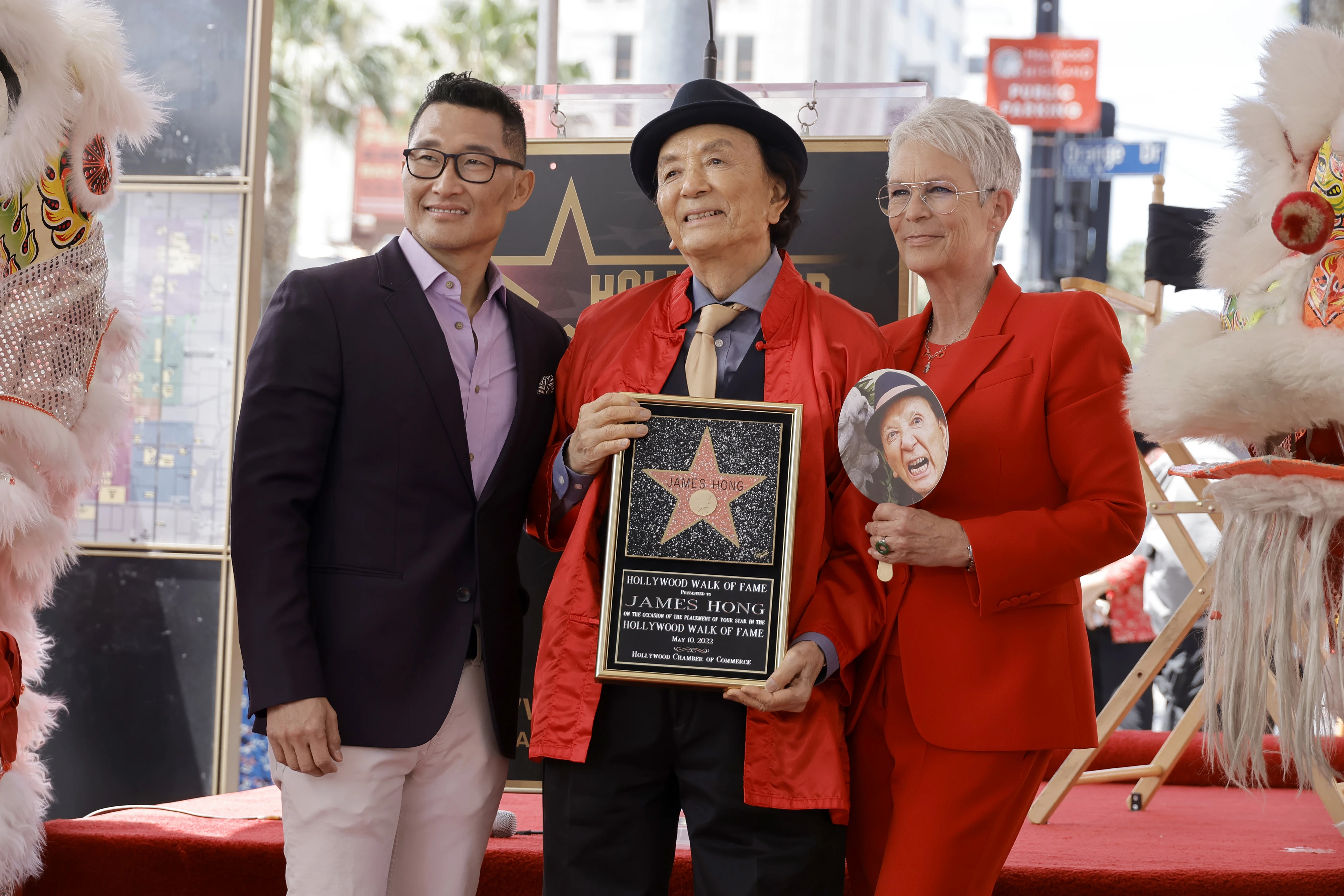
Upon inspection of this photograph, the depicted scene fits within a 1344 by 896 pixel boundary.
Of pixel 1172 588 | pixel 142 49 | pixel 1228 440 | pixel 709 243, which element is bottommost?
pixel 1172 588

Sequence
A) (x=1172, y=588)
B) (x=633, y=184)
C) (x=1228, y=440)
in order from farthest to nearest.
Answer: (x=1172, y=588), (x=633, y=184), (x=1228, y=440)

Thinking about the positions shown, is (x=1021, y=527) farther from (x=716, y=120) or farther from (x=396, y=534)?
(x=396, y=534)

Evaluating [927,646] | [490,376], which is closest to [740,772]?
[927,646]

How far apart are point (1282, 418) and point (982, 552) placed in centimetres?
57

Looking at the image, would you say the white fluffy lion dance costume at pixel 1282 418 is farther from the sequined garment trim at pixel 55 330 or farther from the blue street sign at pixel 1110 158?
the blue street sign at pixel 1110 158

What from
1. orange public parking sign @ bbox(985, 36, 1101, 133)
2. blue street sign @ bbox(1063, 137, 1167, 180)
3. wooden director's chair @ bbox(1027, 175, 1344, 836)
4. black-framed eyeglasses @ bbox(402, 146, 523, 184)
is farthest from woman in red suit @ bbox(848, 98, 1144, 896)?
blue street sign @ bbox(1063, 137, 1167, 180)

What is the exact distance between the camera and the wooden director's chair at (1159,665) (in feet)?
12.5

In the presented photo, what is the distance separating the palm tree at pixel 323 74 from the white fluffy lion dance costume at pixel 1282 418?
Answer: 1800cm

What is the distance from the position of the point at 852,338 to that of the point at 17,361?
6.42 ft

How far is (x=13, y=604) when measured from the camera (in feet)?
9.50

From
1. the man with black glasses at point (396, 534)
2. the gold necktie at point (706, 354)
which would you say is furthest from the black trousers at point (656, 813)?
the gold necktie at point (706, 354)

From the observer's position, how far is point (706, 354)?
227cm

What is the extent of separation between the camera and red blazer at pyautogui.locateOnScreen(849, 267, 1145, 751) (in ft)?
7.22

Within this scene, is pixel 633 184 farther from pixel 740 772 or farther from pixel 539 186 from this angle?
pixel 740 772
